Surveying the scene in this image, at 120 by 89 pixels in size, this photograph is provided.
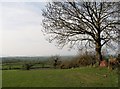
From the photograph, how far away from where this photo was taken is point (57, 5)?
86.6 ft

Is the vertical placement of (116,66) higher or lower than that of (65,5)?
lower

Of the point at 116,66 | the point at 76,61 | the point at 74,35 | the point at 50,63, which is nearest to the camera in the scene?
the point at 116,66

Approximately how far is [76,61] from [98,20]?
1004cm

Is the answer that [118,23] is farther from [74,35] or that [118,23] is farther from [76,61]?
[76,61]

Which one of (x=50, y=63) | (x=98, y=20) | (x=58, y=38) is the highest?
(x=98, y=20)

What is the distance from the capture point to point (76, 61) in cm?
3441

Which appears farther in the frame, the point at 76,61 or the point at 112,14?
the point at 76,61

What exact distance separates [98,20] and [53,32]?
5200 millimetres

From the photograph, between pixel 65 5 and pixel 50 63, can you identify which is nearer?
pixel 65 5

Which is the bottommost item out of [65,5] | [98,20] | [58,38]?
[58,38]

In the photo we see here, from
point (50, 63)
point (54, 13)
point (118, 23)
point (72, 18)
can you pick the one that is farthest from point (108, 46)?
point (50, 63)

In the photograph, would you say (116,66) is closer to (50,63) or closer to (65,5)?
(65,5)

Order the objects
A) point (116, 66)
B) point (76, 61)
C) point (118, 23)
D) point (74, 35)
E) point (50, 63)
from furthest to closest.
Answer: point (50, 63), point (76, 61), point (74, 35), point (118, 23), point (116, 66)

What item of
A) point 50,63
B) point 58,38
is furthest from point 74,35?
point 50,63
